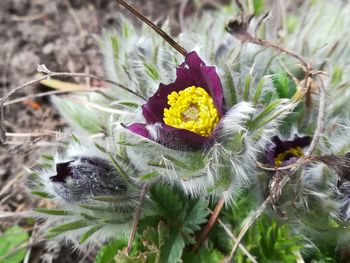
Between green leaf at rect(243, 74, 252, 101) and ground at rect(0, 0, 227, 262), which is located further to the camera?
ground at rect(0, 0, 227, 262)

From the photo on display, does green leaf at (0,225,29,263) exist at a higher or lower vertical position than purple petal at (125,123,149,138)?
lower

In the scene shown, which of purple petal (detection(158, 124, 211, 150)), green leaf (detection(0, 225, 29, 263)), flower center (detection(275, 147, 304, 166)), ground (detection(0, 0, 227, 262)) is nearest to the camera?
purple petal (detection(158, 124, 211, 150))

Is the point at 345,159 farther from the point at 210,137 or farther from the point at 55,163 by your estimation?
the point at 55,163

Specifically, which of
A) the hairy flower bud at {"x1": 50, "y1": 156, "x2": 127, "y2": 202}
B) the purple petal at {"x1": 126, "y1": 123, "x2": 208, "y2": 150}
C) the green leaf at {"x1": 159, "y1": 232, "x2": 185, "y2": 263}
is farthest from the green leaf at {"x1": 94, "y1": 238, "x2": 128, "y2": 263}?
the purple petal at {"x1": 126, "y1": 123, "x2": 208, "y2": 150}

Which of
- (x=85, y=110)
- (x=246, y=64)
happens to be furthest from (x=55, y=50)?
(x=246, y=64)

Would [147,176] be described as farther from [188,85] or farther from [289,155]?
[289,155]

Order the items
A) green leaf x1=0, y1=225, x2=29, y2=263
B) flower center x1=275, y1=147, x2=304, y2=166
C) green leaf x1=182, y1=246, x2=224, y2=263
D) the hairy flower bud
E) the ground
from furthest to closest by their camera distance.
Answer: the ground, green leaf x1=0, y1=225, x2=29, y2=263, green leaf x1=182, y1=246, x2=224, y2=263, flower center x1=275, y1=147, x2=304, y2=166, the hairy flower bud

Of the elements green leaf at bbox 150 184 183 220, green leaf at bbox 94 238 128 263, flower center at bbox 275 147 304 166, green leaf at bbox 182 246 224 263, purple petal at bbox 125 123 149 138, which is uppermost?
purple petal at bbox 125 123 149 138

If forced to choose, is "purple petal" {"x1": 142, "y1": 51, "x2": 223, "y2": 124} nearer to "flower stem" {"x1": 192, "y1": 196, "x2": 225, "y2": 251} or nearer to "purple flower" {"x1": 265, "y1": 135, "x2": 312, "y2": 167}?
"purple flower" {"x1": 265, "y1": 135, "x2": 312, "y2": 167}

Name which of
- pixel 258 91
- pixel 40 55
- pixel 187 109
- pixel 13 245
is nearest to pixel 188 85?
pixel 187 109
